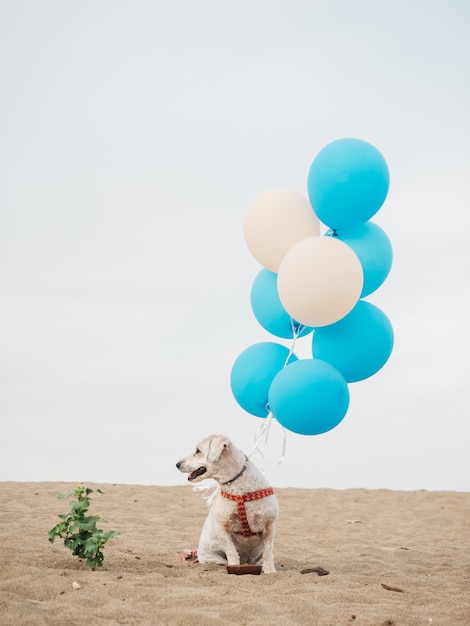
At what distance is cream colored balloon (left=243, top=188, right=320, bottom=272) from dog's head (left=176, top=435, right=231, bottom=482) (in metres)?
1.65

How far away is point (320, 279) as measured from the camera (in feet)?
19.7

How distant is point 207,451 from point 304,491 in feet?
24.4

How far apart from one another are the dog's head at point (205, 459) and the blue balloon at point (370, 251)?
190 centimetres

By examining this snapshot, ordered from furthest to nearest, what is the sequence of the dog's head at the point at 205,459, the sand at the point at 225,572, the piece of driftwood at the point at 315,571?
the piece of driftwood at the point at 315,571 → the dog's head at the point at 205,459 → the sand at the point at 225,572

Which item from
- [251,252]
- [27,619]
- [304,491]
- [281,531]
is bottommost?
[27,619]

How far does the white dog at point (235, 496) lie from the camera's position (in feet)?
19.8

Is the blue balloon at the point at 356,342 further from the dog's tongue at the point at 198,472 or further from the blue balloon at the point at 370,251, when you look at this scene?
the dog's tongue at the point at 198,472

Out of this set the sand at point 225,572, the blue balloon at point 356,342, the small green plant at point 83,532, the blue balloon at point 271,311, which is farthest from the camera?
the blue balloon at point 271,311

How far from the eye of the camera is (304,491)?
13.1m

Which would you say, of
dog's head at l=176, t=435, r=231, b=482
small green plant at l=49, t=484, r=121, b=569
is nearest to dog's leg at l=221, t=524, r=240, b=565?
dog's head at l=176, t=435, r=231, b=482

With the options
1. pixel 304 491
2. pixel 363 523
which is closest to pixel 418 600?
pixel 363 523

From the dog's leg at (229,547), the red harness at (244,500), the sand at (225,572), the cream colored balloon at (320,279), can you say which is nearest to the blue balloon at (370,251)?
the cream colored balloon at (320,279)

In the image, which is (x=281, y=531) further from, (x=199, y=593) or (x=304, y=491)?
(x=199, y=593)

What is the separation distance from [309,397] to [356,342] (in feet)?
2.42
